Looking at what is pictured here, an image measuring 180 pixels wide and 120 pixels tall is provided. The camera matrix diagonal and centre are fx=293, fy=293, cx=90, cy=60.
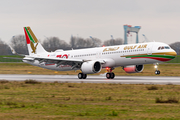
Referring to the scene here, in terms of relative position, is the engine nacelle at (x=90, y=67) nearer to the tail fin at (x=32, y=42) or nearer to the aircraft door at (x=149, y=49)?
the aircraft door at (x=149, y=49)

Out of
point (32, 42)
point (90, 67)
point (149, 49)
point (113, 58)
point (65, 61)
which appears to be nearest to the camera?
point (149, 49)

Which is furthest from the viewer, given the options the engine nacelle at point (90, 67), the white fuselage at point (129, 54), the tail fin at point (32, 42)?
the tail fin at point (32, 42)

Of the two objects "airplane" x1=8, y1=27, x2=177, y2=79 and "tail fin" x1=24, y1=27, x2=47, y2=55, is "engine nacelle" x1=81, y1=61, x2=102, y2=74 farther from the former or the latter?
"tail fin" x1=24, y1=27, x2=47, y2=55

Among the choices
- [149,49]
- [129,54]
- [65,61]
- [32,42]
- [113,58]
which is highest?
[32,42]

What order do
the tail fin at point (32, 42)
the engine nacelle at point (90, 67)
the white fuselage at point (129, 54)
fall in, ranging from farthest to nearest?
the tail fin at point (32, 42)
the engine nacelle at point (90, 67)
the white fuselage at point (129, 54)

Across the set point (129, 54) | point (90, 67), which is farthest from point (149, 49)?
point (90, 67)

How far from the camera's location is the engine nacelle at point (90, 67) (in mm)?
39047

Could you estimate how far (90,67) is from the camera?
128ft

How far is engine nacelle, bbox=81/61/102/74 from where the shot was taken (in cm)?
3905

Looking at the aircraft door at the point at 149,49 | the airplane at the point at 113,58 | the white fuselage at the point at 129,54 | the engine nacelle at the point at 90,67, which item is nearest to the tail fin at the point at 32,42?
the airplane at the point at 113,58

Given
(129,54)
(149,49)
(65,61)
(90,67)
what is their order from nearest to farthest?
(149,49) < (129,54) < (90,67) < (65,61)

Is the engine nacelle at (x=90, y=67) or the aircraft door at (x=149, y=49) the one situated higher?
the aircraft door at (x=149, y=49)

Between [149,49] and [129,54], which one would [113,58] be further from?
[149,49]

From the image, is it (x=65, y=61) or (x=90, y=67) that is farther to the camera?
(x=65, y=61)
